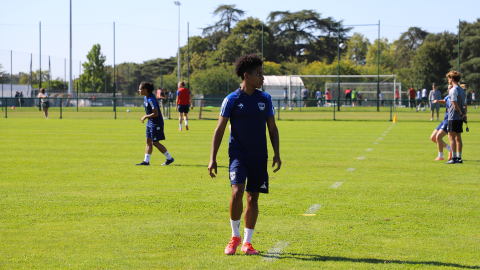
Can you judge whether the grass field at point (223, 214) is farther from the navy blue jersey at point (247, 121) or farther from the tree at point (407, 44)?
the tree at point (407, 44)

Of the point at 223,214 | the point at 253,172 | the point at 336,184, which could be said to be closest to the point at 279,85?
the point at 336,184

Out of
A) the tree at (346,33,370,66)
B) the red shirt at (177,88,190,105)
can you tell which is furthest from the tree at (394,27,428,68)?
the red shirt at (177,88,190,105)

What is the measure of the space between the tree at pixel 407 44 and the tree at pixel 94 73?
57.9 m

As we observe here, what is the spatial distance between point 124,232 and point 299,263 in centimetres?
202

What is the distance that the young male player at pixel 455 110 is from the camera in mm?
10469

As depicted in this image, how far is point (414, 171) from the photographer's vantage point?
32.8ft

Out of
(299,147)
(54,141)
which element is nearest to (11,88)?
(54,141)

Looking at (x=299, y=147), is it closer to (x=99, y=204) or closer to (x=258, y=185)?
(x=99, y=204)

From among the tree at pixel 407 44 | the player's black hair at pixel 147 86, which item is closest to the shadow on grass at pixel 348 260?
the player's black hair at pixel 147 86

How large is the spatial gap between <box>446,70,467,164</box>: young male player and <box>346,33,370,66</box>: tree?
8709 centimetres

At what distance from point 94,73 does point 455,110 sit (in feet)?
245

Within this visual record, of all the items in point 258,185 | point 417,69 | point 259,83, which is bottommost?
point 258,185

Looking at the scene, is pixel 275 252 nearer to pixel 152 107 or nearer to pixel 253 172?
pixel 253 172

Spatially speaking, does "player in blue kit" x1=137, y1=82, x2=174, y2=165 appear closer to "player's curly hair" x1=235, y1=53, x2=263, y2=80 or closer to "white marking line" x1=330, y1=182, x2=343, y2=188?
"white marking line" x1=330, y1=182, x2=343, y2=188
